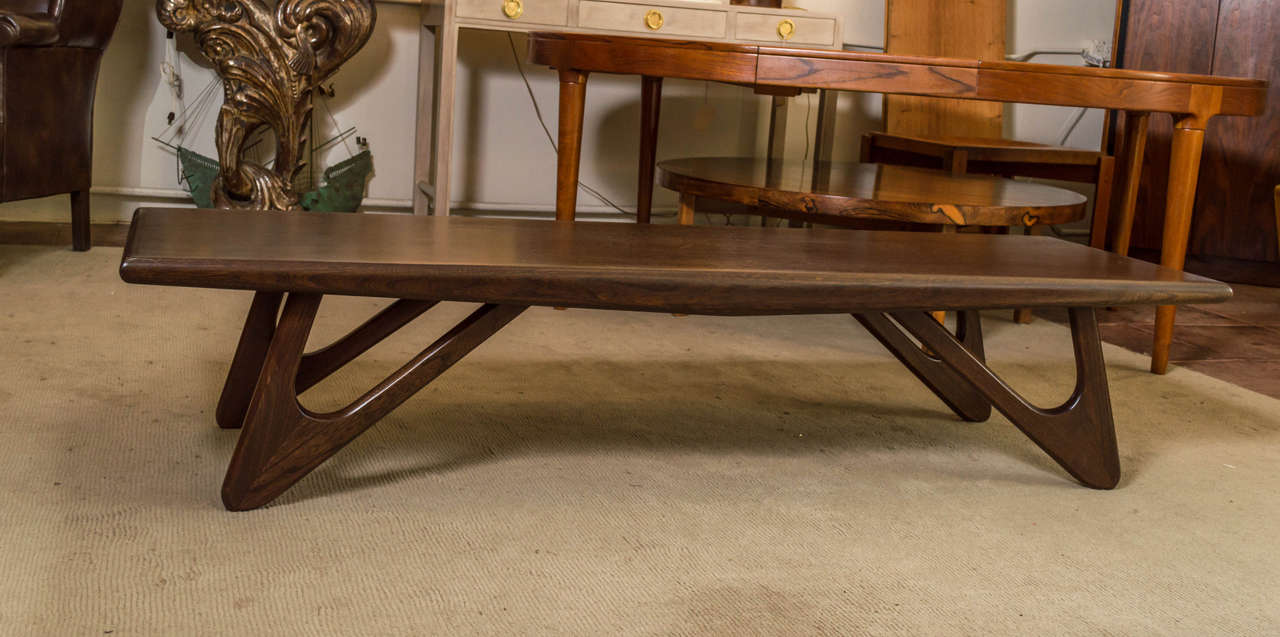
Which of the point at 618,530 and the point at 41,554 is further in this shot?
the point at 618,530

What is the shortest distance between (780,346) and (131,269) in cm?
154

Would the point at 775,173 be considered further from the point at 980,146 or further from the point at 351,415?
the point at 351,415

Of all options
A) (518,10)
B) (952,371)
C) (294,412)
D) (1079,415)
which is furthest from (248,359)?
(518,10)

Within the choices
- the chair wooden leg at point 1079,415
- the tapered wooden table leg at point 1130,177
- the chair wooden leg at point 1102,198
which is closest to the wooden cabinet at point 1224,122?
the chair wooden leg at point 1102,198

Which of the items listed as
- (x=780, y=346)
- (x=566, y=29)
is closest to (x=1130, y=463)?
(x=780, y=346)

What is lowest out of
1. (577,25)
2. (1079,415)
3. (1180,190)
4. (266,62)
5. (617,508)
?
(617,508)

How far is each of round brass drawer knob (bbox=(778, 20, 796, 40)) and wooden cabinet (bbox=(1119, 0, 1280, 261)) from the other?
1257mm

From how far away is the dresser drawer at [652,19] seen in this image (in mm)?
2920

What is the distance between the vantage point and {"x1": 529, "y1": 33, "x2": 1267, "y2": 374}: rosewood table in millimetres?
2324

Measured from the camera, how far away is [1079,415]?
1653 mm

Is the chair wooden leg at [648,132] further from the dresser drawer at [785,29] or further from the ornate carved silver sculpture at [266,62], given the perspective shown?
the ornate carved silver sculpture at [266,62]

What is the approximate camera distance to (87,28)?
290 cm

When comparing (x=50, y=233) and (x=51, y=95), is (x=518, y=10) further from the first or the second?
(x=50, y=233)

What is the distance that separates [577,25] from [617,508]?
1.73 m
